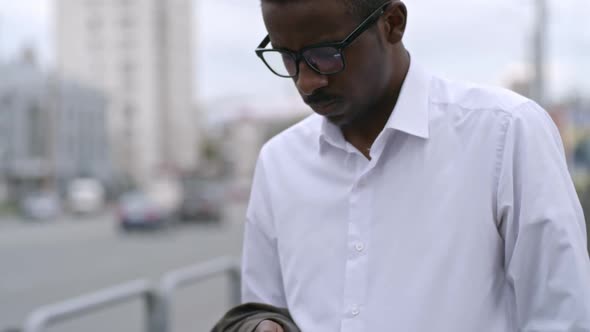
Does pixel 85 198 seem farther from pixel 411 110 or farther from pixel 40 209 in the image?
pixel 411 110

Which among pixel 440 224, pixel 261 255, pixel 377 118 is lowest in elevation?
pixel 261 255

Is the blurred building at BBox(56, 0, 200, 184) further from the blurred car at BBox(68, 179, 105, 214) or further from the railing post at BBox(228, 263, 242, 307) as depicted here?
the railing post at BBox(228, 263, 242, 307)

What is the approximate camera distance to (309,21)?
4.59ft

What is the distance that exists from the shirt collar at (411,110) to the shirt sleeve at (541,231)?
160 mm

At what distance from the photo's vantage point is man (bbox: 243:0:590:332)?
1315mm

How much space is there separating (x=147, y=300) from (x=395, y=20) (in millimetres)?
3397

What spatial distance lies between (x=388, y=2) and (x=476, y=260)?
472 mm

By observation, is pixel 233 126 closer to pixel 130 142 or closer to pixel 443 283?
pixel 130 142

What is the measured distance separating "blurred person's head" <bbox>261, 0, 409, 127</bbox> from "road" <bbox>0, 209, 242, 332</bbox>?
417 cm

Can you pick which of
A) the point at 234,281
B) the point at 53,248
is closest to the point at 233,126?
the point at 53,248

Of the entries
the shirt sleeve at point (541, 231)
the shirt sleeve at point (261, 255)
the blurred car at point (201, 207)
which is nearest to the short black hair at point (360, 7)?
the shirt sleeve at point (541, 231)

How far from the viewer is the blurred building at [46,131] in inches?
1822

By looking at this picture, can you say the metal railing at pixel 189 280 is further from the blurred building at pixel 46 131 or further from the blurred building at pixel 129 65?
the blurred building at pixel 129 65

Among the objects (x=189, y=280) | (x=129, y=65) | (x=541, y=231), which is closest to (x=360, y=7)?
(x=541, y=231)
